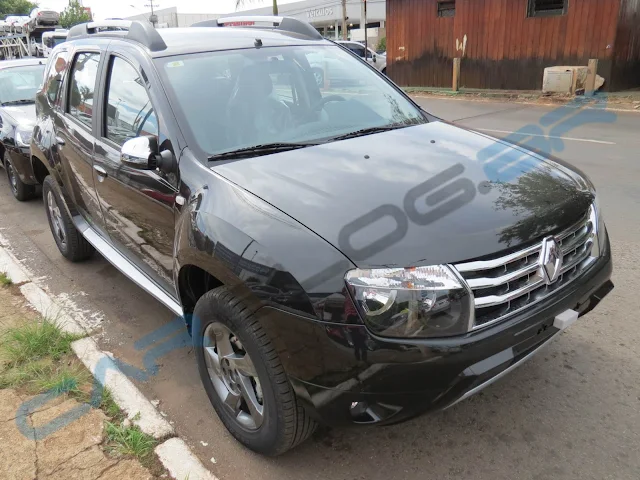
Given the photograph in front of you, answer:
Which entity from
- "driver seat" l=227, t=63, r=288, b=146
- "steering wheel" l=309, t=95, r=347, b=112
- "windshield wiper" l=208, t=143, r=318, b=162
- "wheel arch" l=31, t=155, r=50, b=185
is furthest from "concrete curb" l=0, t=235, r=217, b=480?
"steering wheel" l=309, t=95, r=347, b=112

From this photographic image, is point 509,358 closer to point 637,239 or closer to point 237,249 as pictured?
point 237,249

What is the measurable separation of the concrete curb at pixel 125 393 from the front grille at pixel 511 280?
4.73ft

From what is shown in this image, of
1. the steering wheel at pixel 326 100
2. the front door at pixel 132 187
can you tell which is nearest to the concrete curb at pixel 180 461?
the front door at pixel 132 187

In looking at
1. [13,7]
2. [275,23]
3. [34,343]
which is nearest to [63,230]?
[34,343]

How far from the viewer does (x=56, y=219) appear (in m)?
4.99

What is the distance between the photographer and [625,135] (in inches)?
386

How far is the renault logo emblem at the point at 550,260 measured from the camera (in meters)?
2.19

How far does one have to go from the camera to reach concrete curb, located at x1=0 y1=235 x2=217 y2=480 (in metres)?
2.47

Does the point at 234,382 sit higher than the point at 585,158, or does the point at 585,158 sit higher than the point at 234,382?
the point at 234,382

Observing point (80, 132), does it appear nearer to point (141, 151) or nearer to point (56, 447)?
point (141, 151)

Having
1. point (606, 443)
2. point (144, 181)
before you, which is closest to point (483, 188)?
point (606, 443)

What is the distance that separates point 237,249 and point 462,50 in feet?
60.9

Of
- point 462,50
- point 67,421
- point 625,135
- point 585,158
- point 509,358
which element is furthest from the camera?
point 462,50

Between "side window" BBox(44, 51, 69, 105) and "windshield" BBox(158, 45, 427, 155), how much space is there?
73.6 inches
